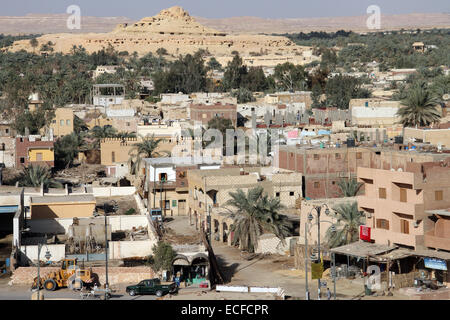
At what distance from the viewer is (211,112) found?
64.2 meters

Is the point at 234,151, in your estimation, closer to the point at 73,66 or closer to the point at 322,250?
the point at 322,250

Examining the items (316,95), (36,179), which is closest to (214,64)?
(316,95)

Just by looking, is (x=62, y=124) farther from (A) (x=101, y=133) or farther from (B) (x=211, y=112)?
(B) (x=211, y=112)

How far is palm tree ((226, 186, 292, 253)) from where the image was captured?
105 ft

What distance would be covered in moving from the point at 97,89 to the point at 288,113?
21.2 metres

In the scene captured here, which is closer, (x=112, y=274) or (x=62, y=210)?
(x=112, y=274)

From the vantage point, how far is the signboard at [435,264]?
1022 inches

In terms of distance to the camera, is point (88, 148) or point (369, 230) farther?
point (88, 148)

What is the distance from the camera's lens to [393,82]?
93.7 metres

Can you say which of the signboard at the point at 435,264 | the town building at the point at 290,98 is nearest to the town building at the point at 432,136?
the signboard at the point at 435,264

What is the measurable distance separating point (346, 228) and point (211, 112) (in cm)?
3548

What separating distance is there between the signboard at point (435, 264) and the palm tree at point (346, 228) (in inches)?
132

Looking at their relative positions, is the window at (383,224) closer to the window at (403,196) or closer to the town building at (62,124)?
the window at (403,196)

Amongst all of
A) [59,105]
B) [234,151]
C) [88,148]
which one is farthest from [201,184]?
[59,105]
